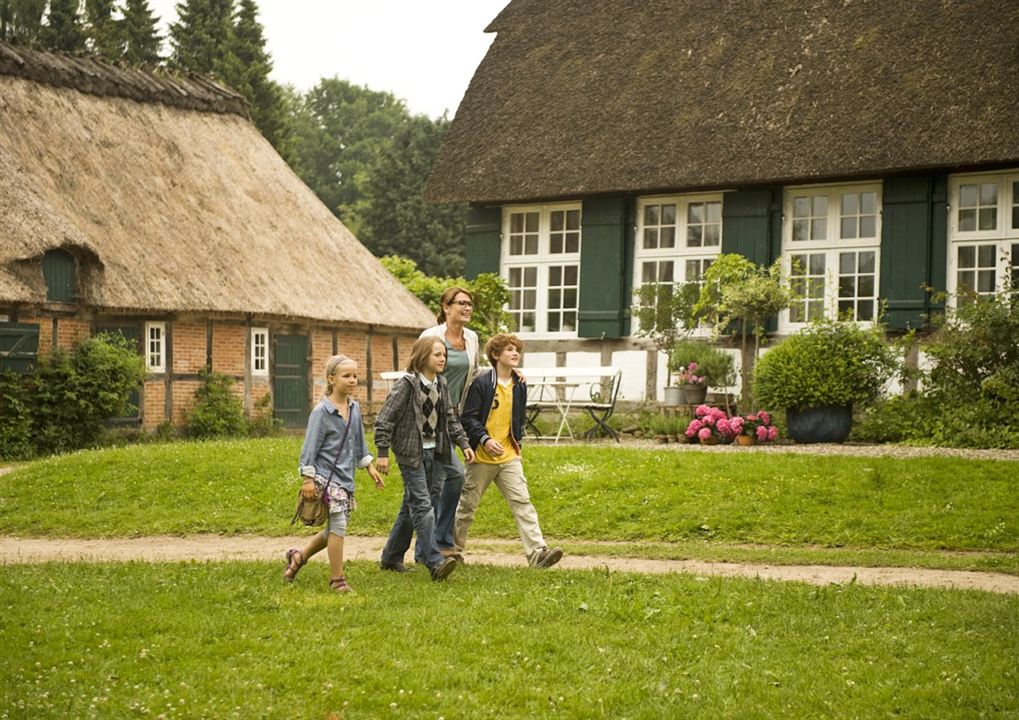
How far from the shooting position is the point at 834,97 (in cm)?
2020

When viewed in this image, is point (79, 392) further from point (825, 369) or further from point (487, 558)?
point (487, 558)

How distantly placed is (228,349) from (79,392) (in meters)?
3.50

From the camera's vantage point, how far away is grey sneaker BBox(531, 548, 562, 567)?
905 cm

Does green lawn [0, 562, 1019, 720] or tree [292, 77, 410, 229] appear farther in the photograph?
tree [292, 77, 410, 229]

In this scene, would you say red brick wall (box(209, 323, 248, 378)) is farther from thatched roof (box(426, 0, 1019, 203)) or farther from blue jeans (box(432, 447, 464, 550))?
blue jeans (box(432, 447, 464, 550))

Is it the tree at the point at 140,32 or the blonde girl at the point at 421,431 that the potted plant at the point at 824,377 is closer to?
the blonde girl at the point at 421,431

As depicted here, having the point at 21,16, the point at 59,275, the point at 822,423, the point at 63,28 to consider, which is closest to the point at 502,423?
the point at 822,423

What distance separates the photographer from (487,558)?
32.8ft

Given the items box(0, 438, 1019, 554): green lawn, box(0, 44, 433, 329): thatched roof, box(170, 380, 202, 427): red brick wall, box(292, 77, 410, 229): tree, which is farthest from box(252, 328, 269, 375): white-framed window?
box(292, 77, 410, 229): tree

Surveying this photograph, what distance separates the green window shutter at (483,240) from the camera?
906 inches

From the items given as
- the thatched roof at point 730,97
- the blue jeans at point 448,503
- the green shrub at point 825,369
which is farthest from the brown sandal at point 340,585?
the thatched roof at point 730,97

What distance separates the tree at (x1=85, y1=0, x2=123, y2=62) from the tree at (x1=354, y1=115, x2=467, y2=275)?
931cm

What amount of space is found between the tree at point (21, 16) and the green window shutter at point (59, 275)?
21460mm

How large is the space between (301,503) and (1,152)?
563 inches
